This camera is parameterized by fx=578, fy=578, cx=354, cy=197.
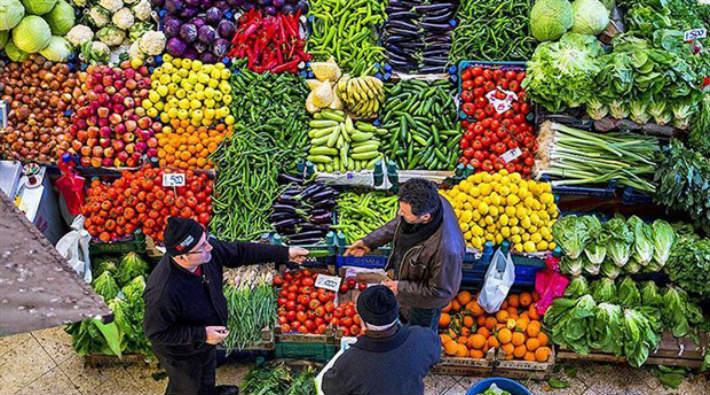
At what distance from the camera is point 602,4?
5.59m

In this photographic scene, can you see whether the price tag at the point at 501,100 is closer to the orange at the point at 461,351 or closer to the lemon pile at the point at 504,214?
the lemon pile at the point at 504,214

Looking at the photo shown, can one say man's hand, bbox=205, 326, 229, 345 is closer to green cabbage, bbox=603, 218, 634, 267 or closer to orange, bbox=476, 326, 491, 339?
orange, bbox=476, 326, 491, 339

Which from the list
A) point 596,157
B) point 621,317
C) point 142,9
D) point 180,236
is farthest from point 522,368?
point 142,9

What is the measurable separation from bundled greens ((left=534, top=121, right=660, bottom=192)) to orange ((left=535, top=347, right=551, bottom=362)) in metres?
1.44

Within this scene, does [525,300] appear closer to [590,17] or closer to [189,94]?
[590,17]

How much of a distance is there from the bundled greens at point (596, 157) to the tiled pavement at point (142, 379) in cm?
160

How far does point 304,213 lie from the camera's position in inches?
191

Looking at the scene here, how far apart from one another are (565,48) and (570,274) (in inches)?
79.7

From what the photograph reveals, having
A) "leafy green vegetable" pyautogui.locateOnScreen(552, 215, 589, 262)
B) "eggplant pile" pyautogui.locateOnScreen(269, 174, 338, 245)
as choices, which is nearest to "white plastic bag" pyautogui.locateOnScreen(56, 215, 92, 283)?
"eggplant pile" pyautogui.locateOnScreen(269, 174, 338, 245)

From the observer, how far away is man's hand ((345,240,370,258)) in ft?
14.4

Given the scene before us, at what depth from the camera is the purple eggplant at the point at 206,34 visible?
5.72m

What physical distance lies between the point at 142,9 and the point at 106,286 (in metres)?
2.92

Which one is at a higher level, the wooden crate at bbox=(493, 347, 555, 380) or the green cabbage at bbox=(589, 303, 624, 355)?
the green cabbage at bbox=(589, 303, 624, 355)

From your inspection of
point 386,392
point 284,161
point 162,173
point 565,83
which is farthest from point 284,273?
point 565,83
